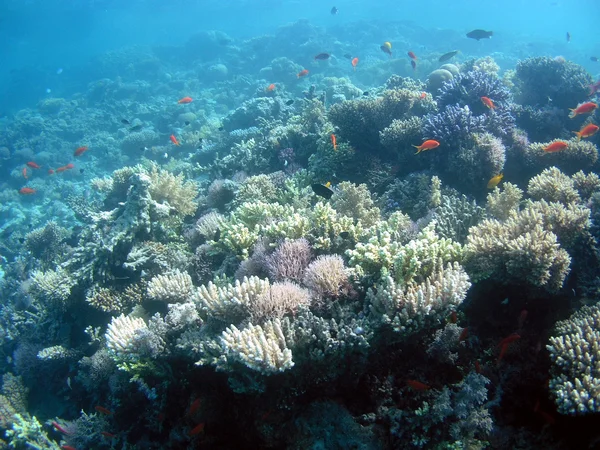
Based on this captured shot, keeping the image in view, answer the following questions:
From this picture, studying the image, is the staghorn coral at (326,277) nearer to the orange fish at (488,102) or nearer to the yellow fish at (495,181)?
the yellow fish at (495,181)

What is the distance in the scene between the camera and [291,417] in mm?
3189

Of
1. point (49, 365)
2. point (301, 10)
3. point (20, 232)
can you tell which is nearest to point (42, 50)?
point (301, 10)

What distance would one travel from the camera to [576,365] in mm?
2842

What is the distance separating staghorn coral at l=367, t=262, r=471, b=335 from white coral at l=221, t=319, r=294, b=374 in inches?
38.3

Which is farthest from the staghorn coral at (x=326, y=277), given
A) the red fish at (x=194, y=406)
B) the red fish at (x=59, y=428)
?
the red fish at (x=59, y=428)

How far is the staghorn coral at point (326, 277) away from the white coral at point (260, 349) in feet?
2.32

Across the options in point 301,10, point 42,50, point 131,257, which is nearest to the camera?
point 131,257

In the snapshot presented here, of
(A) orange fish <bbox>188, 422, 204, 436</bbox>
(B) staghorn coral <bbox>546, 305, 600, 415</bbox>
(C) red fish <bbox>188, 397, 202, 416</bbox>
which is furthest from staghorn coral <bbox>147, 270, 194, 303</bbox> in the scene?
(B) staghorn coral <bbox>546, 305, 600, 415</bbox>

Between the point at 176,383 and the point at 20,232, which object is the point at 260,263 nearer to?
the point at 176,383

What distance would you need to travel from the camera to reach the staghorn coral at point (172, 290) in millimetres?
4910

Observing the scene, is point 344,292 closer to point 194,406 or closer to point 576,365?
point 194,406

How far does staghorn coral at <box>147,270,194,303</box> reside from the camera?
491 centimetres

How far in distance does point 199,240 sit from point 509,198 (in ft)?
18.9

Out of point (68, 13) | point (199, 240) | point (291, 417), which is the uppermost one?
point (68, 13)
